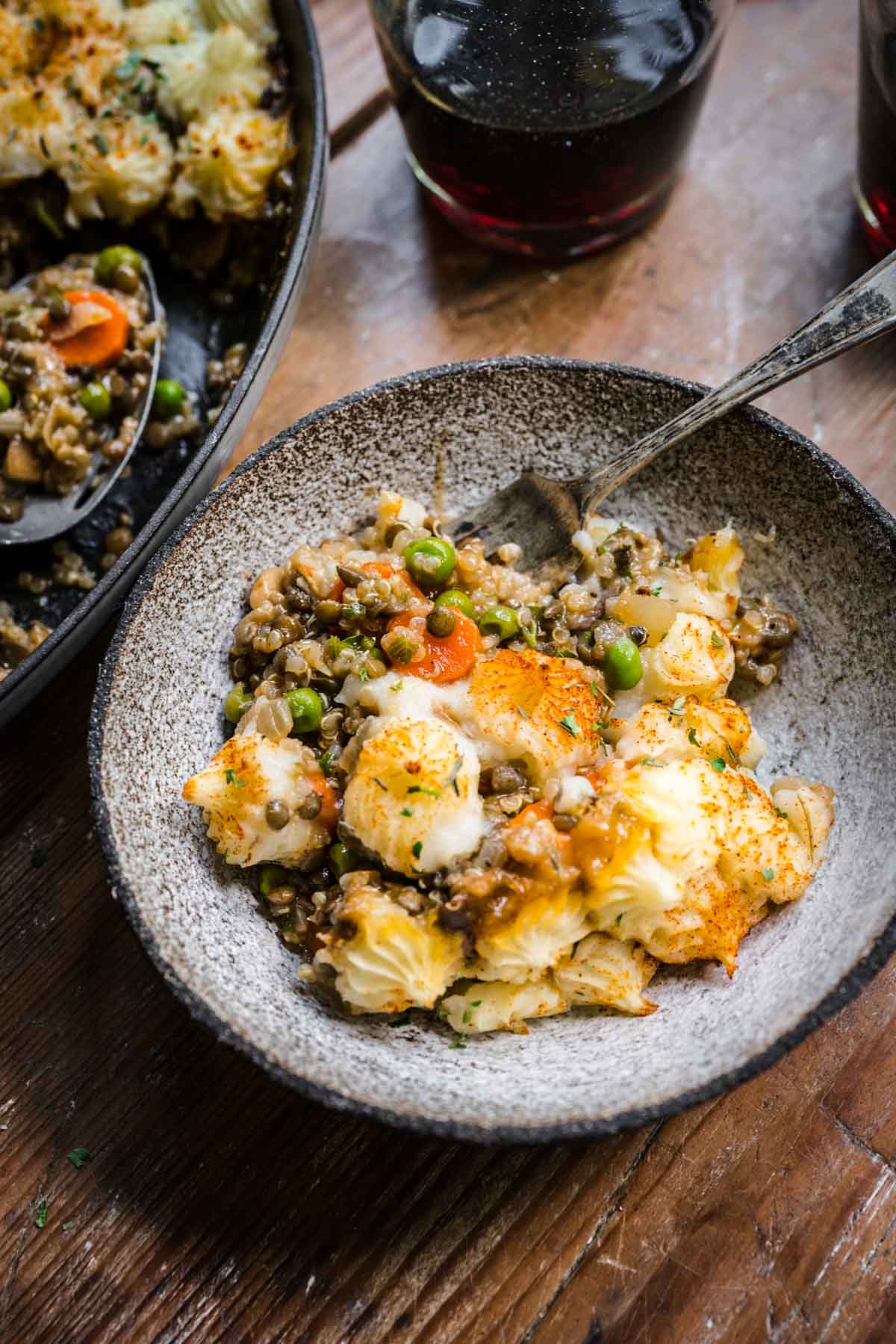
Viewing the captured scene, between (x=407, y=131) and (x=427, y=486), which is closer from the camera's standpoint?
(x=427, y=486)

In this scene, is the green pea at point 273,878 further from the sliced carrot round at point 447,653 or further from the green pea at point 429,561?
the green pea at point 429,561

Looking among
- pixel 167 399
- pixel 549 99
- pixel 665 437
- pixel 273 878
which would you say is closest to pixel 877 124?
pixel 549 99

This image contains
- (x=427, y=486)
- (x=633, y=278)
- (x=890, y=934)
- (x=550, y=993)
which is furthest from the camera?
(x=633, y=278)

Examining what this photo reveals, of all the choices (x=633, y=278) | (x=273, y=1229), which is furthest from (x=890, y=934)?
(x=633, y=278)

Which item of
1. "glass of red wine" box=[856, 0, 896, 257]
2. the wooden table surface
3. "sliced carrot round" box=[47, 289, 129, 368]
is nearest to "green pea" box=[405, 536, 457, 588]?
the wooden table surface

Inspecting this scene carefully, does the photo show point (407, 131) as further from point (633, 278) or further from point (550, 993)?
point (550, 993)

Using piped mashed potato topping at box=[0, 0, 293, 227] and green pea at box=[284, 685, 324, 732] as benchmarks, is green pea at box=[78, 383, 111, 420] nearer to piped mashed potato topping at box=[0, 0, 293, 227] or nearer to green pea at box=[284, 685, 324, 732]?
piped mashed potato topping at box=[0, 0, 293, 227]

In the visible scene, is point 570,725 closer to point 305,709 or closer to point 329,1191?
point 305,709
